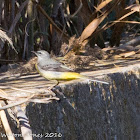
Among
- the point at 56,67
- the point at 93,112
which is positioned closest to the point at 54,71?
the point at 56,67

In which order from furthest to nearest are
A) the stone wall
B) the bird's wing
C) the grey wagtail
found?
the bird's wing
the grey wagtail
the stone wall

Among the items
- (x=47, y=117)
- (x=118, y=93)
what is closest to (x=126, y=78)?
(x=118, y=93)

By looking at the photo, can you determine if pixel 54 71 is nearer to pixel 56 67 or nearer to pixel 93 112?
pixel 56 67

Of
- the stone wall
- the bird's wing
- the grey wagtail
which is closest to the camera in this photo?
the stone wall

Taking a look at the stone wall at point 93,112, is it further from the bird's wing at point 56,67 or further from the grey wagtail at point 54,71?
the bird's wing at point 56,67

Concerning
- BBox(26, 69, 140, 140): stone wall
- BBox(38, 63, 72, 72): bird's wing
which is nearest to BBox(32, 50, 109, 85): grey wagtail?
BBox(38, 63, 72, 72): bird's wing

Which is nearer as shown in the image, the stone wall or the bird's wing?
the stone wall

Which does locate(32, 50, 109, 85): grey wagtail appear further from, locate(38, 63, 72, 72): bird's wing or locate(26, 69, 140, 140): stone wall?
locate(26, 69, 140, 140): stone wall

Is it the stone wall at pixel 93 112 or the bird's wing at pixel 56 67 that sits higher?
the bird's wing at pixel 56 67

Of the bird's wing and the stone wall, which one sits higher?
the bird's wing

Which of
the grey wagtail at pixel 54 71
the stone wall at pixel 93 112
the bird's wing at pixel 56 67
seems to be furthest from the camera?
the bird's wing at pixel 56 67

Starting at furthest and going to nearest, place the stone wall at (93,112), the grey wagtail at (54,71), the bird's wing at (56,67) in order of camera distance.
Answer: the bird's wing at (56,67) < the grey wagtail at (54,71) < the stone wall at (93,112)

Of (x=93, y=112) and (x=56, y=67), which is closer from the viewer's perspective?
(x=93, y=112)

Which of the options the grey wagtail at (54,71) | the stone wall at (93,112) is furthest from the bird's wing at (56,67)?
the stone wall at (93,112)
